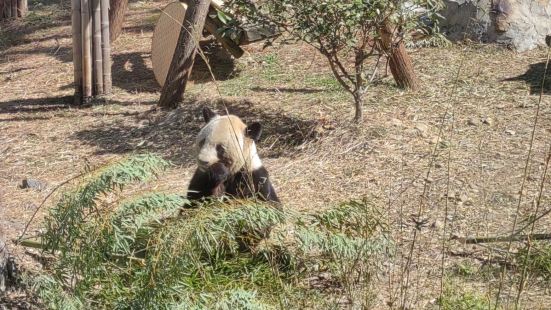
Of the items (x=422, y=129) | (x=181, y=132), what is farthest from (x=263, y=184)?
(x=181, y=132)

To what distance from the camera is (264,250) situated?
14.8ft

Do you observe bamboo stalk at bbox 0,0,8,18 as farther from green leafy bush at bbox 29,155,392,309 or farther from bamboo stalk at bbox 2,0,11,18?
green leafy bush at bbox 29,155,392,309

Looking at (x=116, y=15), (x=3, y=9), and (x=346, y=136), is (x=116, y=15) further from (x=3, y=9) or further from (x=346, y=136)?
(x=346, y=136)

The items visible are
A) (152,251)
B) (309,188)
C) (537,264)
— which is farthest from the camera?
(309,188)

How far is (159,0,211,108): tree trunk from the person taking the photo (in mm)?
9469

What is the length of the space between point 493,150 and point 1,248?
4.86 meters

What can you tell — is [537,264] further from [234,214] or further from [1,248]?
[1,248]

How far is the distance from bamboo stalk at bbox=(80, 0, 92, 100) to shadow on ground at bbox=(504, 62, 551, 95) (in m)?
5.11

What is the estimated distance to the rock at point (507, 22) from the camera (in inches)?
407

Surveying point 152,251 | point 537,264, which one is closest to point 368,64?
point 537,264

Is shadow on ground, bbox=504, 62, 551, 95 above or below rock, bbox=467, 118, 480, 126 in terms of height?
above

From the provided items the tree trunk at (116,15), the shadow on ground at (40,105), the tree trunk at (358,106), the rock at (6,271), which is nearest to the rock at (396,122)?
the tree trunk at (358,106)

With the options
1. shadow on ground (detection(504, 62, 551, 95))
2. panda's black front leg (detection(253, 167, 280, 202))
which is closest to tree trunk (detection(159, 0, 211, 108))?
shadow on ground (detection(504, 62, 551, 95))

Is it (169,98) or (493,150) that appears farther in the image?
(169,98)
